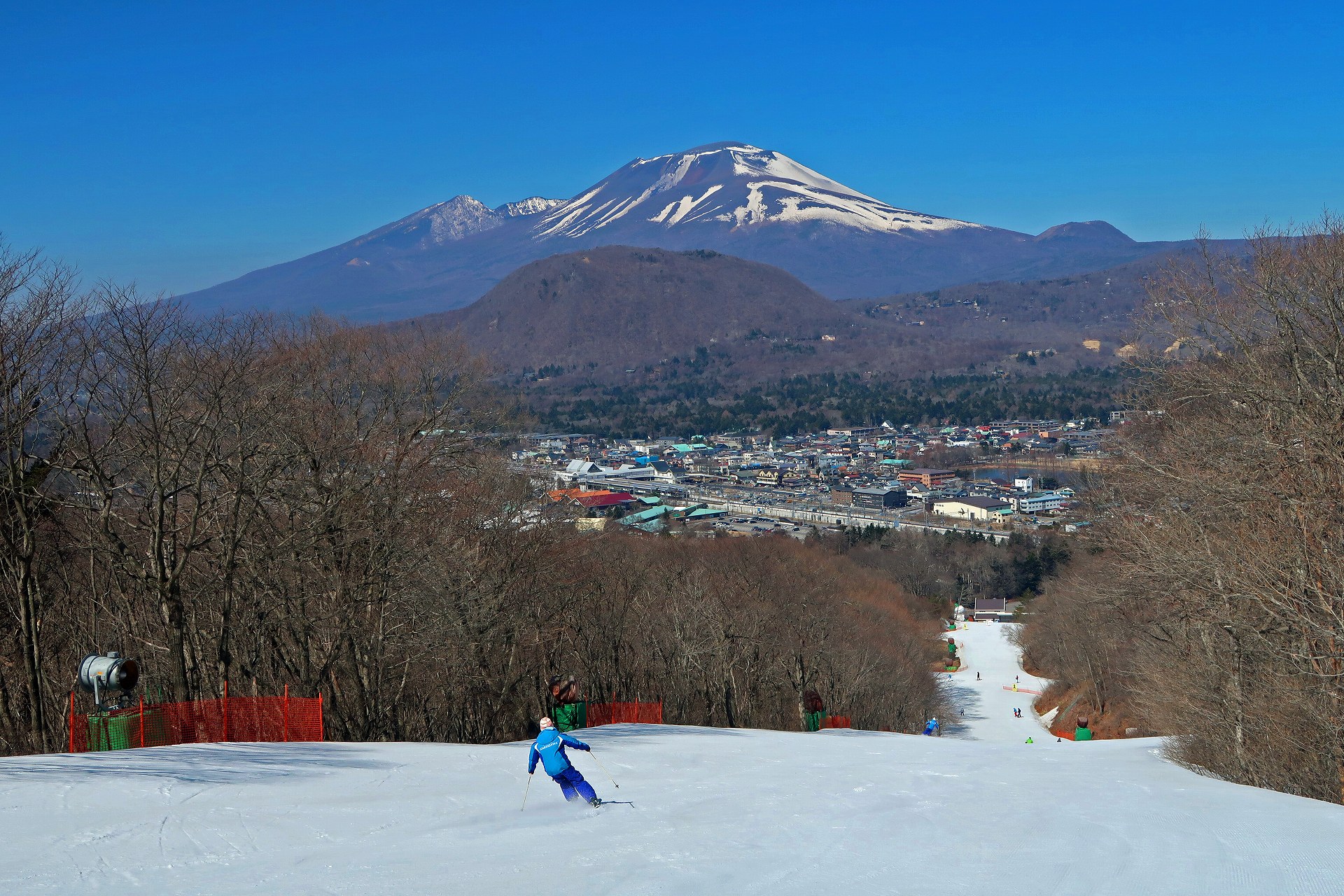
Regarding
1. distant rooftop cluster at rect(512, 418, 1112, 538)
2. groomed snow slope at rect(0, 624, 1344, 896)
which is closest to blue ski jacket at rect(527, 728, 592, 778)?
groomed snow slope at rect(0, 624, 1344, 896)

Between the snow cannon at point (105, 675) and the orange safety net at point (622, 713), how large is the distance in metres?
9.16

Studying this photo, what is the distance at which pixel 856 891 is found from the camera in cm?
748

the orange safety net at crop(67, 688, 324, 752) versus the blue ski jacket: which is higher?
the blue ski jacket

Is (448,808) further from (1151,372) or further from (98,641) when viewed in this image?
(1151,372)

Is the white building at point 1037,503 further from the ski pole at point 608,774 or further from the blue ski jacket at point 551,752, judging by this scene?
the blue ski jacket at point 551,752

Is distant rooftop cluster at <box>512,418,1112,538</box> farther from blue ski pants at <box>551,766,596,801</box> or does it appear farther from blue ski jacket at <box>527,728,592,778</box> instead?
blue ski jacket at <box>527,728,592,778</box>

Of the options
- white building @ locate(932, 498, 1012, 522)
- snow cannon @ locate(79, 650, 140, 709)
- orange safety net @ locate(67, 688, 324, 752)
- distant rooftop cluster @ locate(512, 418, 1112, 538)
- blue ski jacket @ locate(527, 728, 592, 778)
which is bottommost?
white building @ locate(932, 498, 1012, 522)

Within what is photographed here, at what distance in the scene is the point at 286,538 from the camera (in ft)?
60.5

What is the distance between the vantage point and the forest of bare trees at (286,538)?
15.6 m

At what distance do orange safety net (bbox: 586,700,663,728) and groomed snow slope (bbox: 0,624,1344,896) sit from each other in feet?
26.3

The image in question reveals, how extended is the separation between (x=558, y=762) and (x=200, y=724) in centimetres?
600

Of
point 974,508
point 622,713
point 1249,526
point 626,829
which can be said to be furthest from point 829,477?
point 626,829

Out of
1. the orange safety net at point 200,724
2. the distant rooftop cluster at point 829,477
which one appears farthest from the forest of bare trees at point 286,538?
the distant rooftop cluster at point 829,477

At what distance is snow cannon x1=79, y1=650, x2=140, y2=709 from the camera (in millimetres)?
12469
